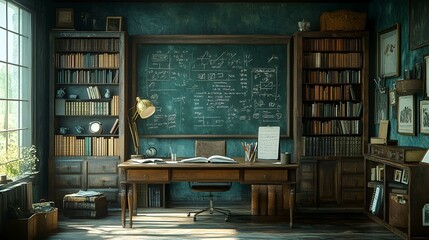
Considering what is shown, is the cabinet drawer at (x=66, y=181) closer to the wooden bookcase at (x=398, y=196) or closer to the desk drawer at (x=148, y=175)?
the desk drawer at (x=148, y=175)

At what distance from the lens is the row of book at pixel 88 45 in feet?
24.5

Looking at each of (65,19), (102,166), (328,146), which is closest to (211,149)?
(102,166)

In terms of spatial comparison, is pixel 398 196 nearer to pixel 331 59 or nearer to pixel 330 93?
pixel 330 93

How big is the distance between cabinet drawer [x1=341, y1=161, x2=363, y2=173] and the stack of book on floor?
3278 millimetres

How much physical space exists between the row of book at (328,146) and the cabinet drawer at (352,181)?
0.31 meters

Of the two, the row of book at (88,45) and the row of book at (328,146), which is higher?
the row of book at (88,45)

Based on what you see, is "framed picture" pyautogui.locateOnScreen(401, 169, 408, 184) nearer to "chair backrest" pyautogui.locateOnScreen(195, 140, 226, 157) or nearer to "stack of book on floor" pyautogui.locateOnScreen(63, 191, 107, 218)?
"chair backrest" pyautogui.locateOnScreen(195, 140, 226, 157)

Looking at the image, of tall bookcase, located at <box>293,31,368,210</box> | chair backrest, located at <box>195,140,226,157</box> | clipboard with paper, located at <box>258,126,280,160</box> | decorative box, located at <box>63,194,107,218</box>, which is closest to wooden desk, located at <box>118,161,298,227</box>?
clipboard with paper, located at <box>258,126,280,160</box>

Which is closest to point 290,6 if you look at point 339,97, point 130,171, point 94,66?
point 339,97

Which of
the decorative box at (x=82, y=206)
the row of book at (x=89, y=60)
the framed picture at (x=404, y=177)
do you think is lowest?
the decorative box at (x=82, y=206)

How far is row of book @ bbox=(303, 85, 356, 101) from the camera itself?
24.7ft

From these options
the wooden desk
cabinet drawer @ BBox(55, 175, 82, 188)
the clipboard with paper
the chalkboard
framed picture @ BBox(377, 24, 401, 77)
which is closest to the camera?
the wooden desk

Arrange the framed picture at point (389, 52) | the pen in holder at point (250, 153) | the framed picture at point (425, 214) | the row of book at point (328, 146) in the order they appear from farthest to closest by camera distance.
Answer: the row of book at point (328, 146), the framed picture at point (389, 52), the pen in holder at point (250, 153), the framed picture at point (425, 214)

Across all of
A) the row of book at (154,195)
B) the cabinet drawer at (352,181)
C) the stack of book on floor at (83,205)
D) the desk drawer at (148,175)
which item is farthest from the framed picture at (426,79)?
the stack of book on floor at (83,205)
